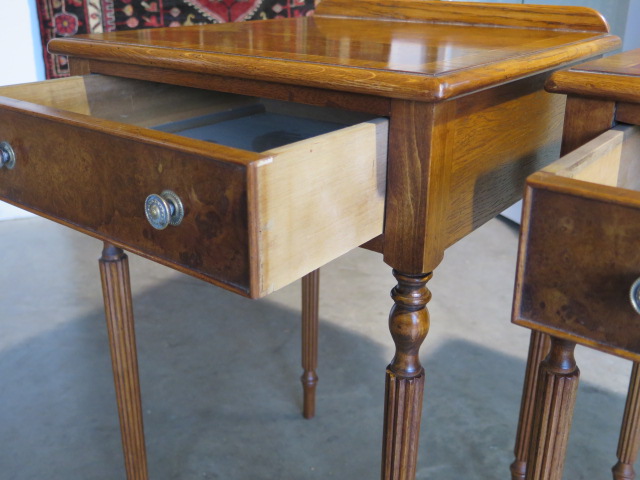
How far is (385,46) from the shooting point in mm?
904

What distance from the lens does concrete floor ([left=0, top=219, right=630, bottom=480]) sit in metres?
1.34

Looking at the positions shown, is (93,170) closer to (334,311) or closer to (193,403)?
(193,403)

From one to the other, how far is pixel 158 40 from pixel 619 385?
48.3 inches

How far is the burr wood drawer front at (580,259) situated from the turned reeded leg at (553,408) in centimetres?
A: 8

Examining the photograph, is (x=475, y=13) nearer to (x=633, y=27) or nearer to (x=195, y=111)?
(x=195, y=111)

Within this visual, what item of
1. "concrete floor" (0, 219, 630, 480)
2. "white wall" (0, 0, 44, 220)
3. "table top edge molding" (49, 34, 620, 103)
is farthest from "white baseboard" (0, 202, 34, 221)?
"table top edge molding" (49, 34, 620, 103)

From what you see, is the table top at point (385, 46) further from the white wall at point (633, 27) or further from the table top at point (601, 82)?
the white wall at point (633, 27)

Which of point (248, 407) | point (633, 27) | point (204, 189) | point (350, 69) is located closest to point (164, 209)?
point (204, 189)

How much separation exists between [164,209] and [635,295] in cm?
40

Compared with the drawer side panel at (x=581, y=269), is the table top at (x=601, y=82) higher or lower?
higher

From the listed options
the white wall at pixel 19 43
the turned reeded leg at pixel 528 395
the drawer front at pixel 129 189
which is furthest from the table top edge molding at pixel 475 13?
the white wall at pixel 19 43

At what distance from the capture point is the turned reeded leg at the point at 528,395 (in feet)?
3.72

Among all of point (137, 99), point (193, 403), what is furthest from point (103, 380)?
point (137, 99)

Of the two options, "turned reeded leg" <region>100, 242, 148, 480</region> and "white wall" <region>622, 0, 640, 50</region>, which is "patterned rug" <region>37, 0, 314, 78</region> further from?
"turned reeded leg" <region>100, 242, 148, 480</region>
